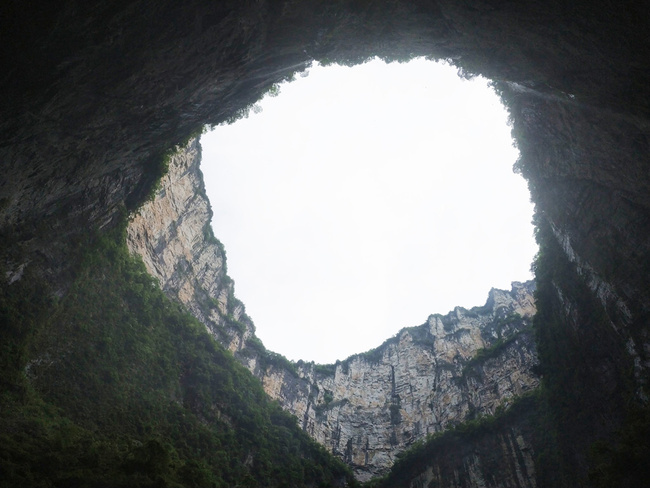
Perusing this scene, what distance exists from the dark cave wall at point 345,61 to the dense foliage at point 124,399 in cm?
210

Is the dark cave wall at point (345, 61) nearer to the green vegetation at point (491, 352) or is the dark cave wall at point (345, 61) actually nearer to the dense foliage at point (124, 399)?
the dense foliage at point (124, 399)

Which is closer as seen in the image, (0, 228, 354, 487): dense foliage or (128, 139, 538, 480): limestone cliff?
(0, 228, 354, 487): dense foliage

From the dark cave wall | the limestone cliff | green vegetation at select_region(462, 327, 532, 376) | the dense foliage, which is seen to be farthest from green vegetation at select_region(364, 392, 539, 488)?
the dark cave wall

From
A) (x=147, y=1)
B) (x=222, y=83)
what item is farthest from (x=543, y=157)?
(x=147, y=1)

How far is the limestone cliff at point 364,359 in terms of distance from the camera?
104ft

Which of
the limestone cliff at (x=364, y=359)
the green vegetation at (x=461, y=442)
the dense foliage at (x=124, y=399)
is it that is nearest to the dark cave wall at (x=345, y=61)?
the dense foliage at (x=124, y=399)

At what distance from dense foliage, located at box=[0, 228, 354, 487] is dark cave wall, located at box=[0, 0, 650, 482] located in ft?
6.90

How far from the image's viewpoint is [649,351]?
42.3 ft

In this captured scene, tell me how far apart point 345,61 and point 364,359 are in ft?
140

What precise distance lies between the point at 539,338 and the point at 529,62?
14.9m

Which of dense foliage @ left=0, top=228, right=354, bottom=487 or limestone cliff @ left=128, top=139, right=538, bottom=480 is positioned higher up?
limestone cliff @ left=128, top=139, right=538, bottom=480

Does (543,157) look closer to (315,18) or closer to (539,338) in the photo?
(539,338)

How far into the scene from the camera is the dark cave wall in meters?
9.77

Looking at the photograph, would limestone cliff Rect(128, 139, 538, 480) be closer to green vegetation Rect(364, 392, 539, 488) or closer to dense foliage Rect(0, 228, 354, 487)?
green vegetation Rect(364, 392, 539, 488)
